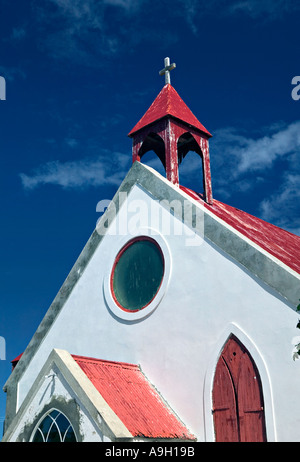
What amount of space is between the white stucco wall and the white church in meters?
0.03

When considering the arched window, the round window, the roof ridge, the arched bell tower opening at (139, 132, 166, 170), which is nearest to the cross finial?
the arched bell tower opening at (139, 132, 166, 170)

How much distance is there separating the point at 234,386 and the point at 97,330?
460cm

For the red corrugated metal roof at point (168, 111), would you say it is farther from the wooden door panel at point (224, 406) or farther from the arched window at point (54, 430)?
the arched window at point (54, 430)

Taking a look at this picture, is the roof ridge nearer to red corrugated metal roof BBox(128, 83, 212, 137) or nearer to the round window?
the round window

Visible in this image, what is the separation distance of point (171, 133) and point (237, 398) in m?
8.45

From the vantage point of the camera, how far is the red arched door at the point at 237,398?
33.7 ft

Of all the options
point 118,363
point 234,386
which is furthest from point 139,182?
point 234,386

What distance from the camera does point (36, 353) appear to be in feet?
50.2

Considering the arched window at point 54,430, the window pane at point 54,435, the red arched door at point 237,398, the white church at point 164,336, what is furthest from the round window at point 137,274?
the window pane at point 54,435

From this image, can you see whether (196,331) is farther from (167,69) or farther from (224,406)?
(167,69)

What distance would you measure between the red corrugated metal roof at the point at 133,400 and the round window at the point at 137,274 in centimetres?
183

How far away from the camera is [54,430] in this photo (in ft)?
33.6

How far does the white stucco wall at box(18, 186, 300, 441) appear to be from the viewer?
10.1 metres

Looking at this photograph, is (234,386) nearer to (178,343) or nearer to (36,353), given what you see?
Answer: (178,343)
